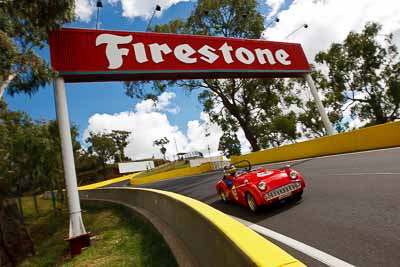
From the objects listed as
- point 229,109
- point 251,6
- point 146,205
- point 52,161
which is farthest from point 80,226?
point 251,6

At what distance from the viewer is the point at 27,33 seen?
10.3 m

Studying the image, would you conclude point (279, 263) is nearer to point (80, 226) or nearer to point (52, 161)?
point (80, 226)

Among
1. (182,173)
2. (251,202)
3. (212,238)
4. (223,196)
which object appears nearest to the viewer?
(212,238)

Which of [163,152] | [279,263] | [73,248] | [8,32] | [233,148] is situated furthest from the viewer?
[163,152]

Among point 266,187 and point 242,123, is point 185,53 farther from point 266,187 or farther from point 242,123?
point 242,123

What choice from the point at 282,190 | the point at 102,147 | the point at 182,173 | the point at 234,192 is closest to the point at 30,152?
the point at 234,192

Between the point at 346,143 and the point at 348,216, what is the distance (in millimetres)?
11128

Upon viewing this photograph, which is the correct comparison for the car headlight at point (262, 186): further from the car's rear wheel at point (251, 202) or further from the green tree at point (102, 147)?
the green tree at point (102, 147)

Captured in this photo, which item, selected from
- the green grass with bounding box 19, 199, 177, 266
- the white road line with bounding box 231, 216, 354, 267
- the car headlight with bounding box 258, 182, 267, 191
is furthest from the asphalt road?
the green grass with bounding box 19, 199, 177, 266

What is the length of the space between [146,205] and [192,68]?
21.4 ft

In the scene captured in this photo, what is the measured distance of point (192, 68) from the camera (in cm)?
1267

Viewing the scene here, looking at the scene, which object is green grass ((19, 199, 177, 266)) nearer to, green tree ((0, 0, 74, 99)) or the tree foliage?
green tree ((0, 0, 74, 99))

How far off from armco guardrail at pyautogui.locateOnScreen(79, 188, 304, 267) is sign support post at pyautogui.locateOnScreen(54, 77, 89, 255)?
2.58 m

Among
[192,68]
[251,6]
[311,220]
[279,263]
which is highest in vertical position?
[251,6]
